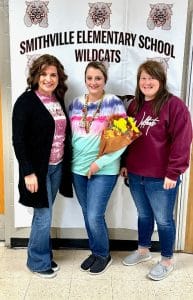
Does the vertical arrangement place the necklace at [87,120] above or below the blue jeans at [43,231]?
above

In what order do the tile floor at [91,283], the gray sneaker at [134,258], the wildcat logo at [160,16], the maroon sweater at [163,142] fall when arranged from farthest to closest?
the gray sneaker at [134,258]
the wildcat logo at [160,16]
the tile floor at [91,283]
the maroon sweater at [163,142]

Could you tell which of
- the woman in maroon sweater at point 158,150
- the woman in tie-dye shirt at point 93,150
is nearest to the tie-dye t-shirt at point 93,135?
the woman in tie-dye shirt at point 93,150

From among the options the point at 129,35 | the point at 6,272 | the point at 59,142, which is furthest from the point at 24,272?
the point at 129,35

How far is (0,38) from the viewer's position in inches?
98.3

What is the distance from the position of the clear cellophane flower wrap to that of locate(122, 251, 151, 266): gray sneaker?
87 cm

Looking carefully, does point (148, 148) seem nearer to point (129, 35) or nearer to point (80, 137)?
point (80, 137)

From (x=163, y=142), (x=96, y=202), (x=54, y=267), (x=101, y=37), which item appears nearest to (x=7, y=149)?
(x=96, y=202)

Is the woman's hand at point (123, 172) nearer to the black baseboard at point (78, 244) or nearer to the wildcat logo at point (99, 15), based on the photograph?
the black baseboard at point (78, 244)

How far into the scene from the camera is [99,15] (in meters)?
2.43

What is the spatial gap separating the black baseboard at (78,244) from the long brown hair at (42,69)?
1.13m

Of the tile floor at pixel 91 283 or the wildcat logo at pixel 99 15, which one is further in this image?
the wildcat logo at pixel 99 15

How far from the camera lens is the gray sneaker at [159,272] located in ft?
8.14

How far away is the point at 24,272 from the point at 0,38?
1569 millimetres

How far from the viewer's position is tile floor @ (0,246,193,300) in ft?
7.54
